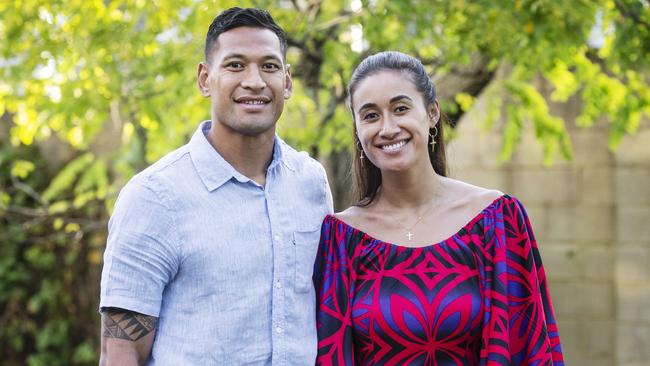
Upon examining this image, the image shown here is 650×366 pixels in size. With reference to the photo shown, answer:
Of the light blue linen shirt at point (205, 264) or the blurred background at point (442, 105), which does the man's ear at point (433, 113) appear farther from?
the blurred background at point (442, 105)

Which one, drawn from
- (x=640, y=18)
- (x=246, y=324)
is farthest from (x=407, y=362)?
(x=640, y=18)

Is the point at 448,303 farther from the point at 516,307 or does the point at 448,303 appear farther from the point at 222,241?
the point at 222,241

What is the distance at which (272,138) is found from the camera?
3.02 metres

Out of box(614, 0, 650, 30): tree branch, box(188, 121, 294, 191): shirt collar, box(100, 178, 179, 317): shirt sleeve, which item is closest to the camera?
box(100, 178, 179, 317): shirt sleeve

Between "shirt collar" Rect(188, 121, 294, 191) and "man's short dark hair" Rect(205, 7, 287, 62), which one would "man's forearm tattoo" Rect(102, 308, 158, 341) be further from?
"man's short dark hair" Rect(205, 7, 287, 62)

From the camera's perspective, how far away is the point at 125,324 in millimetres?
2725

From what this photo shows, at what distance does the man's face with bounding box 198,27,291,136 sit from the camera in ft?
9.45

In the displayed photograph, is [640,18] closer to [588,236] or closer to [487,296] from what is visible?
[487,296]

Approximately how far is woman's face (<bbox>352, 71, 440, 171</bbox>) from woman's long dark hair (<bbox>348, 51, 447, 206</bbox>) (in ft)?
0.09

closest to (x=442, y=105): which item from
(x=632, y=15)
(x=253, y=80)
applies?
(x=632, y=15)

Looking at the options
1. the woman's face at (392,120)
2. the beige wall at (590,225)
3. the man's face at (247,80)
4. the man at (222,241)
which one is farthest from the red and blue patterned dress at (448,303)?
the beige wall at (590,225)

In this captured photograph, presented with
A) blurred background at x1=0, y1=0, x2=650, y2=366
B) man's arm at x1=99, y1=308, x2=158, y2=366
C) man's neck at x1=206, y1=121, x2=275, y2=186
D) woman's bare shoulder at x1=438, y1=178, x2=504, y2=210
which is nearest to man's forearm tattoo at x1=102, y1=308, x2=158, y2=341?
man's arm at x1=99, y1=308, x2=158, y2=366

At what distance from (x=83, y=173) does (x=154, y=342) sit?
5.48m

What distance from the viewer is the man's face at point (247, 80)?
2.88 m
